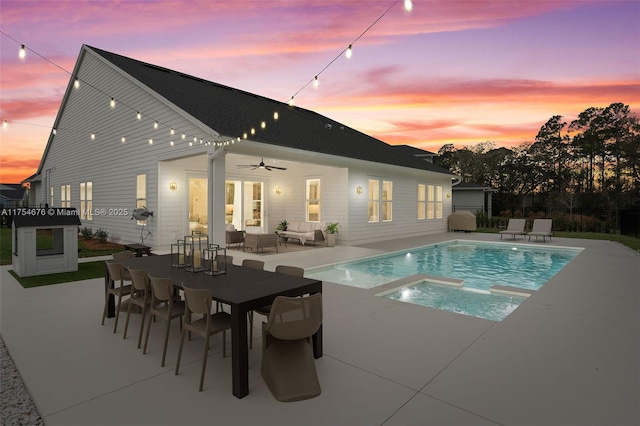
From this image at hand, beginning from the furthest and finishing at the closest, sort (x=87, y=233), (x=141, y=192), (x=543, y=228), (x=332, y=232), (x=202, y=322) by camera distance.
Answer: (x=543, y=228), (x=87, y=233), (x=332, y=232), (x=141, y=192), (x=202, y=322)

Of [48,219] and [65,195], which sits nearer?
[48,219]

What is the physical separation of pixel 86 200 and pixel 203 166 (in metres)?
6.99

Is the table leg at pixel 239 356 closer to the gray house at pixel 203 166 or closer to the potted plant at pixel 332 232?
the gray house at pixel 203 166

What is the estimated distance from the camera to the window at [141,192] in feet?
37.3

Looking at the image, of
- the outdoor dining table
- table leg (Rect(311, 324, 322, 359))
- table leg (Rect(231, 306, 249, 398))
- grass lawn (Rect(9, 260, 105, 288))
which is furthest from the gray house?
table leg (Rect(231, 306, 249, 398))

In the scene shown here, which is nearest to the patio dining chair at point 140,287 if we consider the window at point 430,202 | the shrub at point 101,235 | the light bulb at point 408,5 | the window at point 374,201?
the light bulb at point 408,5

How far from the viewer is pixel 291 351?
2.97 m

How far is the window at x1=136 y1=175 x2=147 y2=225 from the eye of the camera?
11.4 m

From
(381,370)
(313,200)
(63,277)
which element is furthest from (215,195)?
(381,370)

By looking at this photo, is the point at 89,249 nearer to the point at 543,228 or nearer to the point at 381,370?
the point at 381,370

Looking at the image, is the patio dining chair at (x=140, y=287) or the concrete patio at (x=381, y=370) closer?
the concrete patio at (x=381, y=370)

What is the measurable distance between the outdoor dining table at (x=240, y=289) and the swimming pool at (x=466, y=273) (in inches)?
114

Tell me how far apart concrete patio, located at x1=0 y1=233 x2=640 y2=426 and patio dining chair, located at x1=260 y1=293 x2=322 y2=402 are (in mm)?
115

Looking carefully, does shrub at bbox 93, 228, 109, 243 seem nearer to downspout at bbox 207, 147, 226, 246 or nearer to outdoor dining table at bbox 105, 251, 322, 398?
downspout at bbox 207, 147, 226, 246
